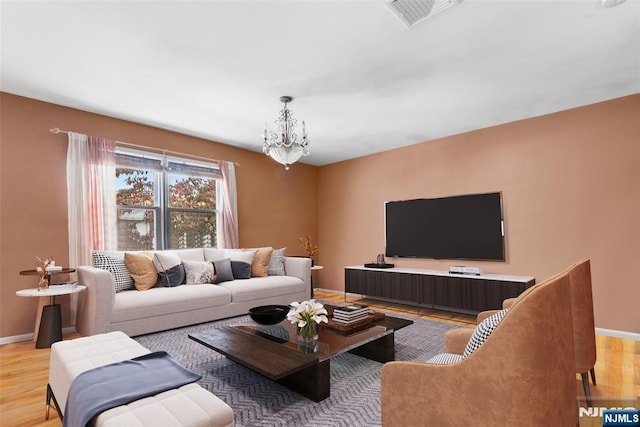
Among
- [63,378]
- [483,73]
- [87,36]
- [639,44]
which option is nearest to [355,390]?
[63,378]

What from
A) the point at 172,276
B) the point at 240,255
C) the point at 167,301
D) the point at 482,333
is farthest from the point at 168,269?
the point at 482,333

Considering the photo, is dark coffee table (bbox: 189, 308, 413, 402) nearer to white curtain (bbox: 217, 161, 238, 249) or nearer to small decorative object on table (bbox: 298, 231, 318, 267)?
white curtain (bbox: 217, 161, 238, 249)

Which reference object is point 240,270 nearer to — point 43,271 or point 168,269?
point 168,269

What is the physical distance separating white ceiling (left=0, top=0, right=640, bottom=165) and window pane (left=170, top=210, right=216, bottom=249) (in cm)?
140

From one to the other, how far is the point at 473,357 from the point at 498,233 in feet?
12.0

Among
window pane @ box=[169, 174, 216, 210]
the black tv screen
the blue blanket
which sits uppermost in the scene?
window pane @ box=[169, 174, 216, 210]

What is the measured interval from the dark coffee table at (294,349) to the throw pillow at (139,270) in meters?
1.52

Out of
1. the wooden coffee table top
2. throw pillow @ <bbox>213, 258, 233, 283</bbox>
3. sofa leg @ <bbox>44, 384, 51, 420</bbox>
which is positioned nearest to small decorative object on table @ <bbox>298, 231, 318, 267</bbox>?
throw pillow @ <bbox>213, 258, 233, 283</bbox>

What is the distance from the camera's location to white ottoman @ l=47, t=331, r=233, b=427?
3.97 feet

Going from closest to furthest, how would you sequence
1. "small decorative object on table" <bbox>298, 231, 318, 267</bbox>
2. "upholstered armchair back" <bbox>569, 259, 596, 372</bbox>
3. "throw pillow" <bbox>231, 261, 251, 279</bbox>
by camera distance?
"upholstered armchair back" <bbox>569, 259, 596, 372</bbox>, "throw pillow" <bbox>231, 261, 251, 279</bbox>, "small decorative object on table" <bbox>298, 231, 318, 267</bbox>

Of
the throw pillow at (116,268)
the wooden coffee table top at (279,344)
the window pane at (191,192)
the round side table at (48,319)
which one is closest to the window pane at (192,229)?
the window pane at (191,192)

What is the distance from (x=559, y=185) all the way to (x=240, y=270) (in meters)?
4.19

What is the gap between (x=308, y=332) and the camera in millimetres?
2416

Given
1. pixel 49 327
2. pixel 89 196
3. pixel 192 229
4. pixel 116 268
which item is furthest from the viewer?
pixel 192 229
